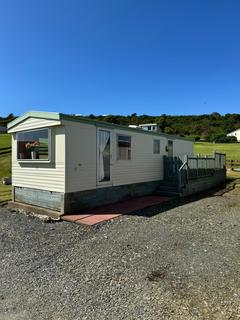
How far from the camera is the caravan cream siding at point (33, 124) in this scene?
6.51 metres

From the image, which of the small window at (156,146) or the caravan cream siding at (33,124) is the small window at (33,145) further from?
the small window at (156,146)

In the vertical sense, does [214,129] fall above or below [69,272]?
above

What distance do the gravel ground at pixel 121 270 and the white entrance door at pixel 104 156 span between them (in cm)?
197

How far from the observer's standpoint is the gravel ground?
2520 millimetres

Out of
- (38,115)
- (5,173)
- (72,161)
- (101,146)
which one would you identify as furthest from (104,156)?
(5,173)

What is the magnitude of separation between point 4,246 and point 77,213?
7.71 feet

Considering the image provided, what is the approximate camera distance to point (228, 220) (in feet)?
20.2

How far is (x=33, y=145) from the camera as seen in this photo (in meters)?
7.29

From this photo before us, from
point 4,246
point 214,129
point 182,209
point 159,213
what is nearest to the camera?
point 4,246

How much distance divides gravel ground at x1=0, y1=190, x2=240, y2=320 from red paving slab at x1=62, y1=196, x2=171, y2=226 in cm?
30

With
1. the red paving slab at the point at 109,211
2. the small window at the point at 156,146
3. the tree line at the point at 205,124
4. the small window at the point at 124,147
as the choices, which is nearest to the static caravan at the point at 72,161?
the small window at the point at 124,147

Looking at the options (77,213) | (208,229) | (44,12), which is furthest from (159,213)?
(44,12)

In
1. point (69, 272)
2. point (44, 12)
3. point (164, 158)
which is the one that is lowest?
point (69, 272)

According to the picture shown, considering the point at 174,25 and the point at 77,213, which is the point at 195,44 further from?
the point at 77,213
